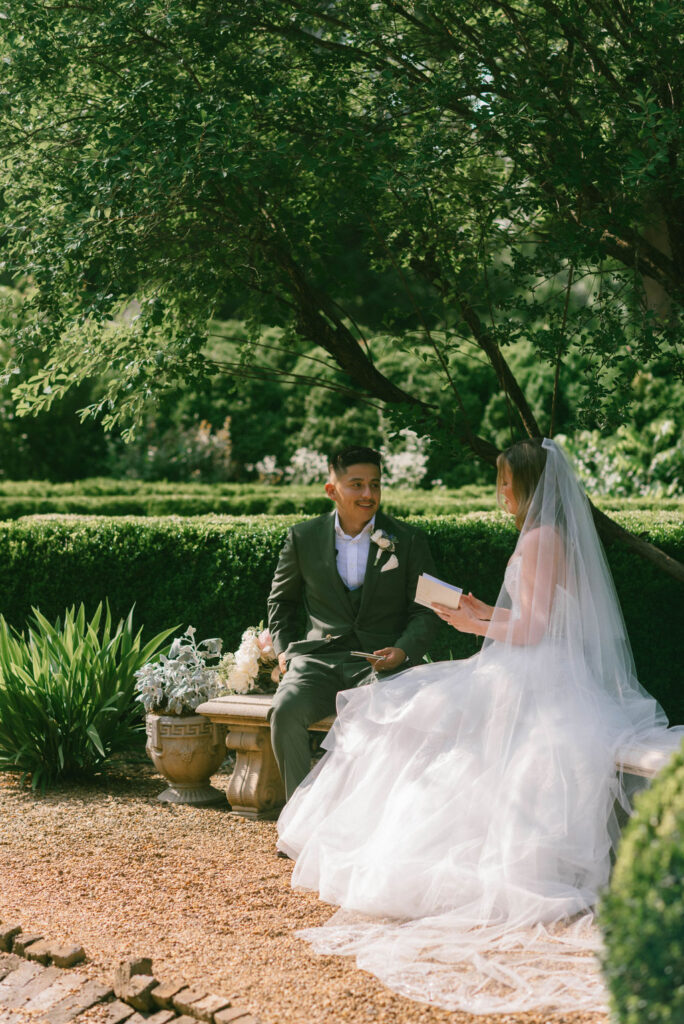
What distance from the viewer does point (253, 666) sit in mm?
5086

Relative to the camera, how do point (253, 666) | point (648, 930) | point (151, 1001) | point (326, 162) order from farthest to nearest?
point (253, 666) < point (326, 162) < point (151, 1001) < point (648, 930)

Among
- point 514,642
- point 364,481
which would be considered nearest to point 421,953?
point 514,642

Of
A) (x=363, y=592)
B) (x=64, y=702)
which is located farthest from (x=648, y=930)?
(x=64, y=702)

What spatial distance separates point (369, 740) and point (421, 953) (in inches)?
39.5

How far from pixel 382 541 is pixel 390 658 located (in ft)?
1.76

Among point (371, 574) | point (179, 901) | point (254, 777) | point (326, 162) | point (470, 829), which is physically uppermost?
point (326, 162)

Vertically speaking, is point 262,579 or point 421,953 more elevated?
point 262,579

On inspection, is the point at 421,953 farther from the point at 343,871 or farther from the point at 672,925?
the point at 672,925

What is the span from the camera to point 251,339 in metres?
5.57

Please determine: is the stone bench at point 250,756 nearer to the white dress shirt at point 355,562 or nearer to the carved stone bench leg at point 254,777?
the carved stone bench leg at point 254,777

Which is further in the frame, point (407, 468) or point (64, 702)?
point (407, 468)

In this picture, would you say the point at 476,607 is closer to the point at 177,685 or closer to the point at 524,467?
the point at 524,467

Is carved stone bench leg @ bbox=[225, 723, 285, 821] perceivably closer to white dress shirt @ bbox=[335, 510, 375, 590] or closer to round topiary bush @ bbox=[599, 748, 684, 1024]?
white dress shirt @ bbox=[335, 510, 375, 590]

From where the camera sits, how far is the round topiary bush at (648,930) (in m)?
1.83
